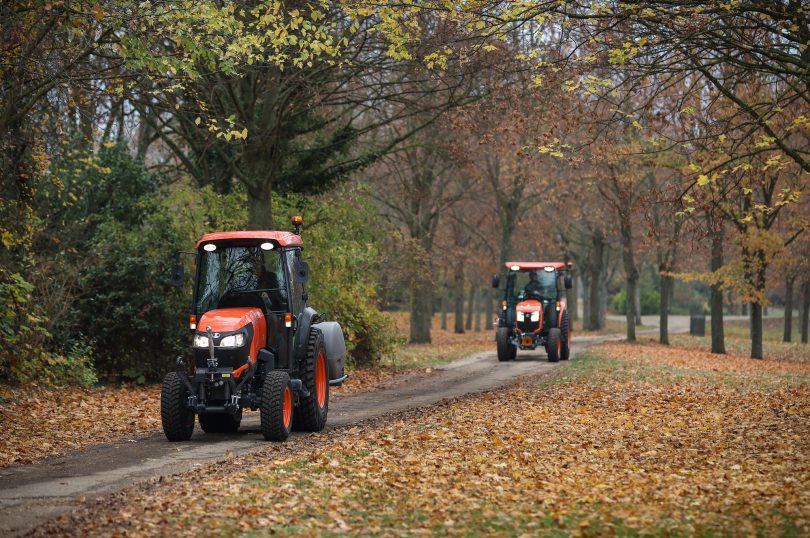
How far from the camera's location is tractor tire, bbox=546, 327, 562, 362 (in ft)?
86.5

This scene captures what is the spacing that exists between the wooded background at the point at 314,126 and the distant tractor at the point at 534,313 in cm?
384

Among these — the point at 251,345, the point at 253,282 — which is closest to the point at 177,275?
the point at 253,282

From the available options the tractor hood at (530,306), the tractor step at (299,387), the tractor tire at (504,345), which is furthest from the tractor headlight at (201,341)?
the tractor hood at (530,306)

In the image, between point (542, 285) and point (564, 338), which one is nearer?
point (564, 338)

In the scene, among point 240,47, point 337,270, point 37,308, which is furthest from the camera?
point 337,270

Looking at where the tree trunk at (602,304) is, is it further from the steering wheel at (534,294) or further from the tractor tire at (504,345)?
the tractor tire at (504,345)

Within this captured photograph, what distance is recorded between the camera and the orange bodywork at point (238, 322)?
1134 cm

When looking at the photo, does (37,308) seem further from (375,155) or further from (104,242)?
(375,155)

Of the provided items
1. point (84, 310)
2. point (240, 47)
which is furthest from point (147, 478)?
point (84, 310)

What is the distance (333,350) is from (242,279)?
1.87 meters

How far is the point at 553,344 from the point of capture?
86.5ft

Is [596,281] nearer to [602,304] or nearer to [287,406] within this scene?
[602,304]

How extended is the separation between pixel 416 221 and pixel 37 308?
20.5m

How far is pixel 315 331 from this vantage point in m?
12.7
